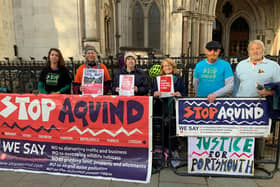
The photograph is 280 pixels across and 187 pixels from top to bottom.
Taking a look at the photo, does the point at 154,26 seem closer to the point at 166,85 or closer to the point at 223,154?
the point at 166,85

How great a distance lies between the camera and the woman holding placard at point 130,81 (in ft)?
12.6

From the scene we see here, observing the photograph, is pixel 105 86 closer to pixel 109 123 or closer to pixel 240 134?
pixel 109 123

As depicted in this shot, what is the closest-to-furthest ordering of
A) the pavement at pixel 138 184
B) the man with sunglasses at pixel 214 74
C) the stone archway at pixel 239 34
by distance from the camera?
1. the pavement at pixel 138 184
2. the man with sunglasses at pixel 214 74
3. the stone archway at pixel 239 34

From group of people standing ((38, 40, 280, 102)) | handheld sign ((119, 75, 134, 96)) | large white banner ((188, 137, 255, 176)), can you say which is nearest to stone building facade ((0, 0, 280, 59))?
group of people standing ((38, 40, 280, 102))

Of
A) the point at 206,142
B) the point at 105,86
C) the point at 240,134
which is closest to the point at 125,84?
the point at 105,86

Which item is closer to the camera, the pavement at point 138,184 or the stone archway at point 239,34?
the pavement at point 138,184

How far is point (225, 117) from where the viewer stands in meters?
3.35

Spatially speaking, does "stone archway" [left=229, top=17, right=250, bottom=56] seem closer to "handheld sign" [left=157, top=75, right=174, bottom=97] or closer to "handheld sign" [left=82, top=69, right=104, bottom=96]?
"handheld sign" [left=157, top=75, right=174, bottom=97]

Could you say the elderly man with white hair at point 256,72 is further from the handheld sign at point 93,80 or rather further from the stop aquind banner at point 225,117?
the handheld sign at point 93,80

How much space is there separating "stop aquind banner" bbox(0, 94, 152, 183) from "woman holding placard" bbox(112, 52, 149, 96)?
37cm

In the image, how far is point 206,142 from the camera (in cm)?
350

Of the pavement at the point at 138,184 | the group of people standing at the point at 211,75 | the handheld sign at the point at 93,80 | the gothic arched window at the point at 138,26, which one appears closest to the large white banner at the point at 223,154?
the pavement at the point at 138,184

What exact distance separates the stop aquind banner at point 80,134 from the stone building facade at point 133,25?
7.19 meters

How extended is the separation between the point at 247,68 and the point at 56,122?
10.7 ft
